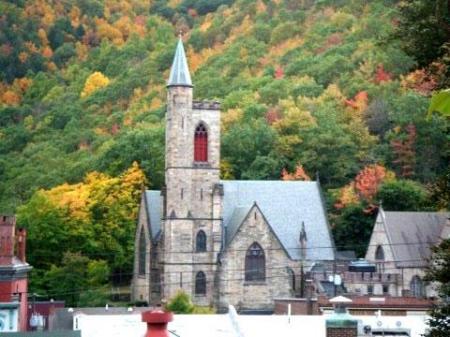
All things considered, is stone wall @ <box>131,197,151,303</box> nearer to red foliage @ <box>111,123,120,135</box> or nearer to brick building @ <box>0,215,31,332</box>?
brick building @ <box>0,215,31,332</box>

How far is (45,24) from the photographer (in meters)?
152

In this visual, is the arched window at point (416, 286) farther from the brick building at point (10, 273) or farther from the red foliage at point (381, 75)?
the red foliage at point (381, 75)

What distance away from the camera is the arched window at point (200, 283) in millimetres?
58250

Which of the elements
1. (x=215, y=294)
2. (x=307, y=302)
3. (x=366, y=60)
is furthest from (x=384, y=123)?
(x=307, y=302)

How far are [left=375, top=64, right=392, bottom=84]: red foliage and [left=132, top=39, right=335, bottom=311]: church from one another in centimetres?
4320

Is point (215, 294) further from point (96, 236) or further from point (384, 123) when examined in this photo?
point (384, 123)

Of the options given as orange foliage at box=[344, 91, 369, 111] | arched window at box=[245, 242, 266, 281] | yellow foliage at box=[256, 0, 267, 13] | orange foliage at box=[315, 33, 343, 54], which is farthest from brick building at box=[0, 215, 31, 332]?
yellow foliage at box=[256, 0, 267, 13]

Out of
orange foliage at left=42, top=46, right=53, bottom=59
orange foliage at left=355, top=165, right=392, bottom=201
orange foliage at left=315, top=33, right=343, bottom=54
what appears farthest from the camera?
orange foliage at left=42, top=46, right=53, bottom=59

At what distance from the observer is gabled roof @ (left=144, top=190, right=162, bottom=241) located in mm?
59728

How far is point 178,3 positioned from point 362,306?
425 ft

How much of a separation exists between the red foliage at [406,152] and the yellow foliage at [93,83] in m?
59.3

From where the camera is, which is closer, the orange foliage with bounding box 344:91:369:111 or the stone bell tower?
the stone bell tower

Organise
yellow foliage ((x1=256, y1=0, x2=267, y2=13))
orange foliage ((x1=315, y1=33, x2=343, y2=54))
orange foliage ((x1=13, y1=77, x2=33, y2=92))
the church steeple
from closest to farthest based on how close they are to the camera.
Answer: the church steeple < orange foliage ((x1=315, y1=33, x2=343, y2=54)) < orange foliage ((x1=13, y1=77, x2=33, y2=92)) < yellow foliage ((x1=256, y1=0, x2=267, y2=13))

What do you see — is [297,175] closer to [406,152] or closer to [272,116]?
[406,152]
